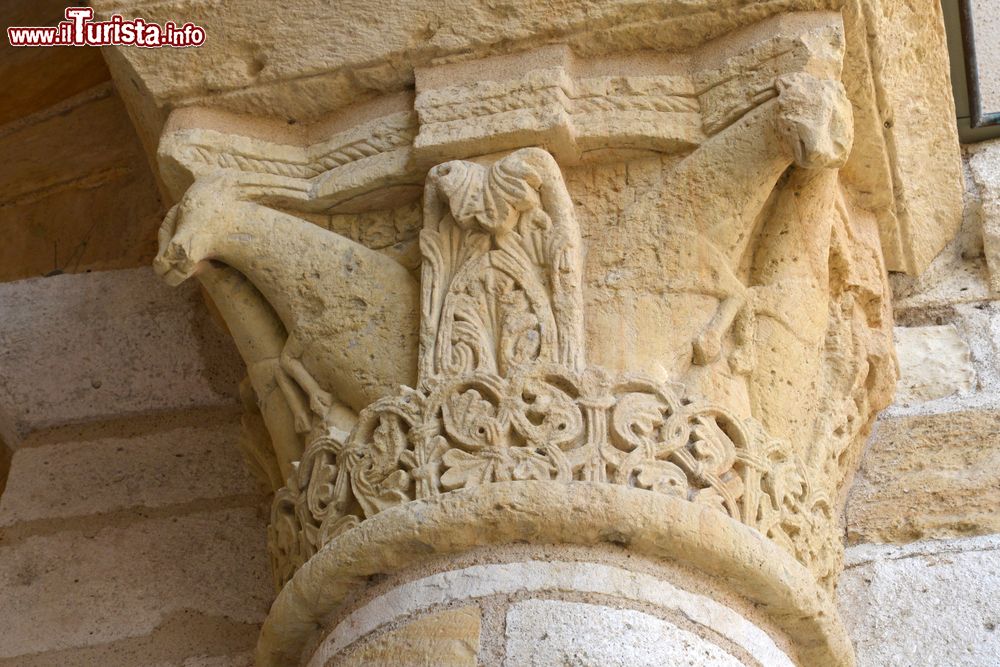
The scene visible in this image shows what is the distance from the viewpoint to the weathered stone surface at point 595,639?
189cm

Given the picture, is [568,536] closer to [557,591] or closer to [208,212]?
[557,591]

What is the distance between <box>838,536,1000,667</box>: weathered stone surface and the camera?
238cm

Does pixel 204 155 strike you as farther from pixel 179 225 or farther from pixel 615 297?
pixel 615 297

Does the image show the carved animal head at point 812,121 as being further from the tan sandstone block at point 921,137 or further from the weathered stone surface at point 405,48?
the tan sandstone block at point 921,137

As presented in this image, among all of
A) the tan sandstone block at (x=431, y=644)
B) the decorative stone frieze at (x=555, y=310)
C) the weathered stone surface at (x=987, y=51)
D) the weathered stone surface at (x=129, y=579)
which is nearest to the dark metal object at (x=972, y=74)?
the weathered stone surface at (x=987, y=51)

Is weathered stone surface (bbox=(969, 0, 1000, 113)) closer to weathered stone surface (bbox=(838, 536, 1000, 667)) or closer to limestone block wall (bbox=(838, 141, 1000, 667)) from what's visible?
limestone block wall (bbox=(838, 141, 1000, 667))

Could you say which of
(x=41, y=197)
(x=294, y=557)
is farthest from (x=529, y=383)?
(x=41, y=197)

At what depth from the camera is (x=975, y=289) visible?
299cm

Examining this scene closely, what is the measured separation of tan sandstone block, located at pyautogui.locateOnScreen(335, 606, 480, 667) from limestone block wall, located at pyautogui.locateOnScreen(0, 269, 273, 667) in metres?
0.68

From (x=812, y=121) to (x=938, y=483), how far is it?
0.76m

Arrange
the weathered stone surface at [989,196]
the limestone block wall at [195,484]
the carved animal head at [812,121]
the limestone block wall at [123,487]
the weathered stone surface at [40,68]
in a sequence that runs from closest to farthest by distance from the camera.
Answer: the carved animal head at [812,121]
the limestone block wall at [195,484]
the limestone block wall at [123,487]
the weathered stone surface at [989,196]
the weathered stone surface at [40,68]

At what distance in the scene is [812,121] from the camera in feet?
7.28

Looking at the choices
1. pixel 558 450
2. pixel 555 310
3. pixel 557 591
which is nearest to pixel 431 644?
pixel 557 591

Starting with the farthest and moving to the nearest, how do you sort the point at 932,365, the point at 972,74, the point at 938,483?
1. the point at 972,74
2. the point at 932,365
3. the point at 938,483
